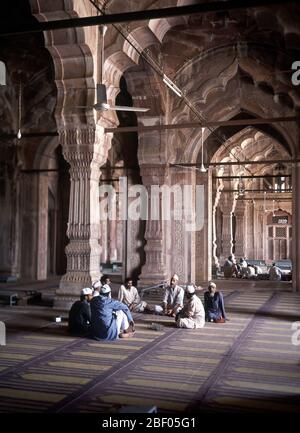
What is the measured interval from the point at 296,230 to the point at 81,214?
689cm

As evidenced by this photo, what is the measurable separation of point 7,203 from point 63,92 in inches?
326

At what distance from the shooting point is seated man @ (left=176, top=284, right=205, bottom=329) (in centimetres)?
840

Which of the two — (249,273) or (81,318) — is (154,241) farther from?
(249,273)

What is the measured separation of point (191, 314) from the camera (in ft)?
28.0

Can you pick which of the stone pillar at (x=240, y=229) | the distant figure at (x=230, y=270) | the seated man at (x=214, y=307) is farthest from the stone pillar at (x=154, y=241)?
the stone pillar at (x=240, y=229)

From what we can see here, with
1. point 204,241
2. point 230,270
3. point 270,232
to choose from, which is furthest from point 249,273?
point 270,232

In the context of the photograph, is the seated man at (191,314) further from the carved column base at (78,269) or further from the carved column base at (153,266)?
the carved column base at (153,266)

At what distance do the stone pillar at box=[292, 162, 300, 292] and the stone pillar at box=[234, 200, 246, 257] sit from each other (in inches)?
623

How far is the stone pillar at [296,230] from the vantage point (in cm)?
1409
